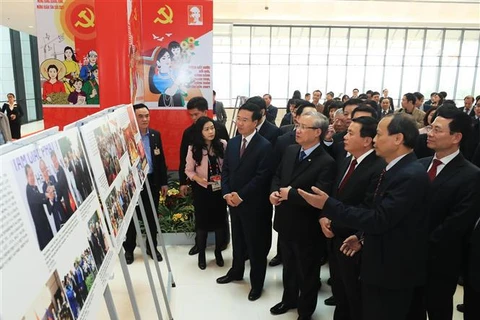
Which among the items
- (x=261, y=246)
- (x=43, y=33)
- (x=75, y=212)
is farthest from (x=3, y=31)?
(x=75, y=212)

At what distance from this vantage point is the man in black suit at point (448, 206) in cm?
210

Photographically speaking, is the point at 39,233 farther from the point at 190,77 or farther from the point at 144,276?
the point at 190,77

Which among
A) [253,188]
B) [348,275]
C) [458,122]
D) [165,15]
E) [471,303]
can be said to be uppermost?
[165,15]

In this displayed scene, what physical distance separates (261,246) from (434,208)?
1370 millimetres

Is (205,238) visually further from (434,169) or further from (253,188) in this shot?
(434,169)

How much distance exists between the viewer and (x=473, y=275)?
215 centimetres

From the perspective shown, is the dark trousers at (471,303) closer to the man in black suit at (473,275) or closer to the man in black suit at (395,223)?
the man in black suit at (473,275)

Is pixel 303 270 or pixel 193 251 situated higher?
pixel 303 270

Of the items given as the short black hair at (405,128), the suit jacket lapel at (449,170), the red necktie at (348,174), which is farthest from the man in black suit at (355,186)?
the suit jacket lapel at (449,170)

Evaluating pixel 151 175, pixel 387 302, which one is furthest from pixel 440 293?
pixel 151 175

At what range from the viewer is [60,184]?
1.03 meters

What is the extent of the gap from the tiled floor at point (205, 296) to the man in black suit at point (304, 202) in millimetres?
434

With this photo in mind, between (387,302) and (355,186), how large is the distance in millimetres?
641

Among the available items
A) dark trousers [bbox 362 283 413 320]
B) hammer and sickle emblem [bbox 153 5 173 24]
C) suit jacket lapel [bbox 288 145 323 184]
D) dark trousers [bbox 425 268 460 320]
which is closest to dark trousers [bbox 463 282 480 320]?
dark trousers [bbox 425 268 460 320]
